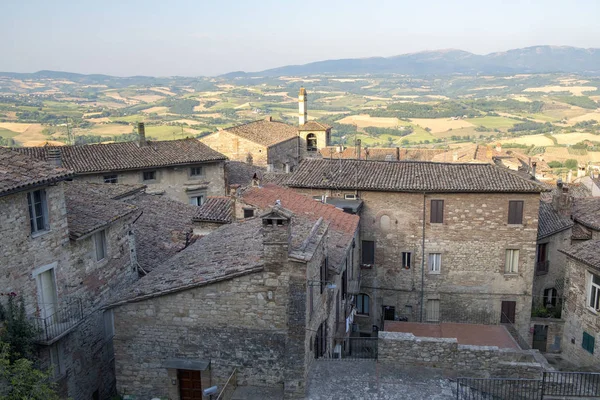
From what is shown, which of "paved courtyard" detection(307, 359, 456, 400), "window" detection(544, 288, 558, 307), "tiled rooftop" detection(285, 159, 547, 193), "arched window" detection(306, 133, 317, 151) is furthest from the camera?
"arched window" detection(306, 133, 317, 151)

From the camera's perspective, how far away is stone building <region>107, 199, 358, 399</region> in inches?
525

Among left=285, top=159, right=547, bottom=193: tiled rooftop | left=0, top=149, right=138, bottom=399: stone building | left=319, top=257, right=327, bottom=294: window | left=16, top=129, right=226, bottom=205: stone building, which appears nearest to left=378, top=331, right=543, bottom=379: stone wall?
left=319, top=257, right=327, bottom=294: window

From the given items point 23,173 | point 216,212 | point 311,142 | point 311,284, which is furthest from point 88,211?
point 311,142

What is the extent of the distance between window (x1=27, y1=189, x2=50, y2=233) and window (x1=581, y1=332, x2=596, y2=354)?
2015 cm

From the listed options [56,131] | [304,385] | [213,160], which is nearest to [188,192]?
[213,160]

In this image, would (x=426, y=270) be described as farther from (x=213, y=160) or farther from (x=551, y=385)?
(x=213, y=160)

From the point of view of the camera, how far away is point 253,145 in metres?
55.4

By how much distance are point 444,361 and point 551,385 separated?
11.3 feet

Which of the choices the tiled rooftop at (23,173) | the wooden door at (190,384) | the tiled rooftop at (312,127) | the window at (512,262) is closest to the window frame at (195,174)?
the window at (512,262)

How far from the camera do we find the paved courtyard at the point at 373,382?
1362 cm

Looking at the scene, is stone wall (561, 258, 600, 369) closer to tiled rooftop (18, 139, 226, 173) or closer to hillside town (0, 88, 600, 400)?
hillside town (0, 88, 600, 400)

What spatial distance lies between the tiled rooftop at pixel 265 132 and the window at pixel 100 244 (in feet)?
125

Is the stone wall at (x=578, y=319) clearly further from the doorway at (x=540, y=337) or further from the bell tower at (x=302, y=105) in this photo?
the bell tower at (x=302, y=105)

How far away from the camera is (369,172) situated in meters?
28.5
